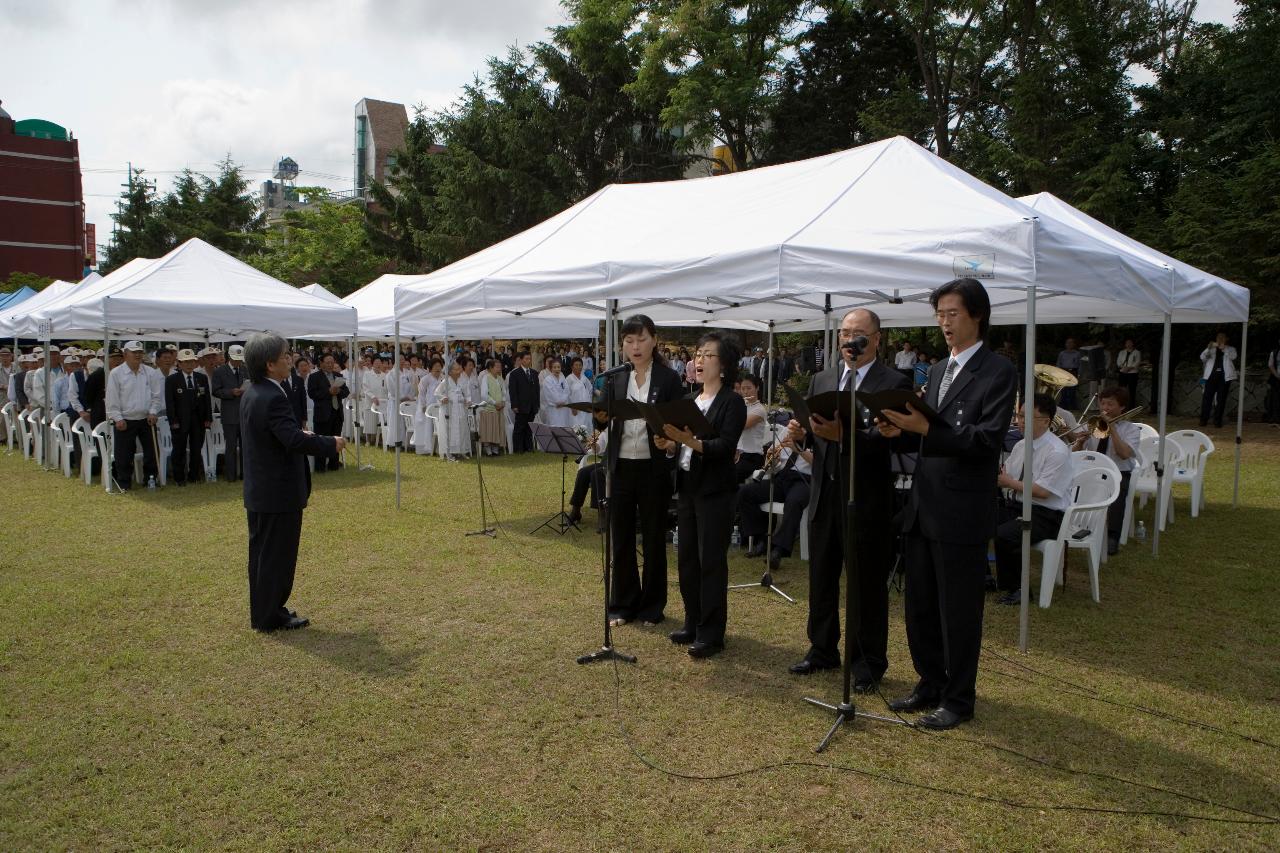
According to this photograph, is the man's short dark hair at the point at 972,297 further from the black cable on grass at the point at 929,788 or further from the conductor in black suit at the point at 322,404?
the conductor in black suit at the point at 322,404

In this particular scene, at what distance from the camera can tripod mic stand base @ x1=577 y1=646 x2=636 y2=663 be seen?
5137 mm

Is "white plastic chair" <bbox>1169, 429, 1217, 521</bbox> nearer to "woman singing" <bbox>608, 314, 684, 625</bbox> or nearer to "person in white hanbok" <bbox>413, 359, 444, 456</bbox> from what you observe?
"woman singing" <bbox>608, 314, 684, 625</bbox>

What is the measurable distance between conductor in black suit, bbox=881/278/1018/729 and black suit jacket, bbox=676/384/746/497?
1180 mm

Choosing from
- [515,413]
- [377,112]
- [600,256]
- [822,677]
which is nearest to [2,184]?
[377,112]

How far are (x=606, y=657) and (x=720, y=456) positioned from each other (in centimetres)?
139

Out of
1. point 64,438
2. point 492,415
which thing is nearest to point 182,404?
point 64,438

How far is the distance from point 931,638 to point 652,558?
6.65 feet

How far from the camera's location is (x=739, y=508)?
8.13 meters

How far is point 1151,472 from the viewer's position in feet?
32.1

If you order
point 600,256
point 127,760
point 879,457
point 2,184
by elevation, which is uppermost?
point 2,184

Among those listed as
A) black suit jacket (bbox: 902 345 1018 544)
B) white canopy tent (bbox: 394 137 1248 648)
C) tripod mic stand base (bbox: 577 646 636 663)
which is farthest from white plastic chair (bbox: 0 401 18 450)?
black suit jacket (bbox: 902 345 1018 544)

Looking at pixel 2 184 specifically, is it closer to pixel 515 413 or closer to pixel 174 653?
pixel 515 413

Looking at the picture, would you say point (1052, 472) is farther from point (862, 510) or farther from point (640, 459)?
point (640, 459)

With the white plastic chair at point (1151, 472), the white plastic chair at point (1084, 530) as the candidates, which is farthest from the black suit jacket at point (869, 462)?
the white plastic chair at point (1151, 472)
